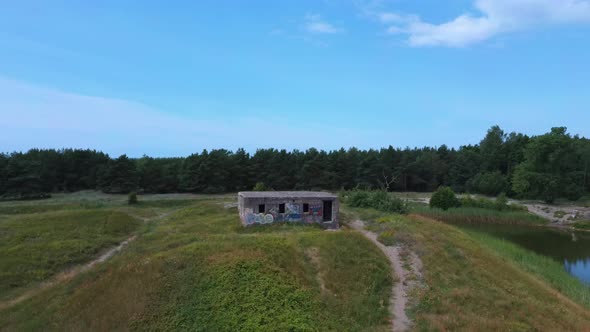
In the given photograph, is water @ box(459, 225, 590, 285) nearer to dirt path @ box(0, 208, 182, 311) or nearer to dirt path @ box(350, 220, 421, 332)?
dirt path @ box(350, 220, 421, 332)

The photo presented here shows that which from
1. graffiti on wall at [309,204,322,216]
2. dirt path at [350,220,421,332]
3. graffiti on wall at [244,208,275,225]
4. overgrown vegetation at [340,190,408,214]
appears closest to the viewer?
dirt path at [350,220,421,332]

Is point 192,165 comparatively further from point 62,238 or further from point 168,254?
point 168,254

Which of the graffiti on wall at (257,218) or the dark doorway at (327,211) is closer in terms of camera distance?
the graffiti on wall at (257,218)

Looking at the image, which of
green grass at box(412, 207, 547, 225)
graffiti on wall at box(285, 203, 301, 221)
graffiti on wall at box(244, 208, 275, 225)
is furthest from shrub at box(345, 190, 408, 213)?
graffiti on wall at box(244, 208, 275, 225)

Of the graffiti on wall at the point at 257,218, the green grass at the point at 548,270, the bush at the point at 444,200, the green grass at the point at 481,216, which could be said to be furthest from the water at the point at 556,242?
the graffiti on wall at the point at 257,218

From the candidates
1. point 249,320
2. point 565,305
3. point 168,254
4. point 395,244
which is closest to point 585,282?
point 565,305

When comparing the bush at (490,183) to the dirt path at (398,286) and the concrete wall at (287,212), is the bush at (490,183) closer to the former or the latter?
the concrete wall at (287,212)
